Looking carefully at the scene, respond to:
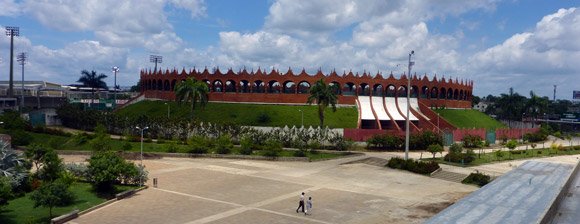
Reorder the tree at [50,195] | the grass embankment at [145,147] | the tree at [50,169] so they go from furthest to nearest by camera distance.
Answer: the grass embankment at [145,147] → the tree at [50,169] → the tree at [50,195]

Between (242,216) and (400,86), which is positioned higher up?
(400,86)

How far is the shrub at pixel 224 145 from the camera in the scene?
48375mm

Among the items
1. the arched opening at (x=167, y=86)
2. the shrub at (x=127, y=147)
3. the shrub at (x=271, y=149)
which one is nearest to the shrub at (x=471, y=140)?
the shrub at (x=271, y=149)

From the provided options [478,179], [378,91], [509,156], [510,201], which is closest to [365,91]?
[378,91]

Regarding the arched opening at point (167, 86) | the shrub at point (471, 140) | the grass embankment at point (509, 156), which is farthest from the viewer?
the arched opening at point (167, 86)

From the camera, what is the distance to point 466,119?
82.2 metres

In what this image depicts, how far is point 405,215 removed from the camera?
24.6m

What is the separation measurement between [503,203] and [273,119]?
151 feet

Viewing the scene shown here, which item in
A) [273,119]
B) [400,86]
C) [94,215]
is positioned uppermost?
[400,86]

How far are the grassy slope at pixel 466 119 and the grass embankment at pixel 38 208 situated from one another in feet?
219

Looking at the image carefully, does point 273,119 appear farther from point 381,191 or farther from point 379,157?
point 381,191

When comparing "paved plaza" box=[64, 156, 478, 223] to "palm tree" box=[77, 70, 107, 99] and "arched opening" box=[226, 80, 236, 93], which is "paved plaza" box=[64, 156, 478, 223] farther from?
"palm tree" box=[77, 70, 107, 99]

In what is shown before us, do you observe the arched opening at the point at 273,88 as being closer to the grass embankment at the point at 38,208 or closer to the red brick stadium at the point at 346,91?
the red brick stadium at the point at 346,91

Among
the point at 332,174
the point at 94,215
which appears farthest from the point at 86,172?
the point at 332,174
